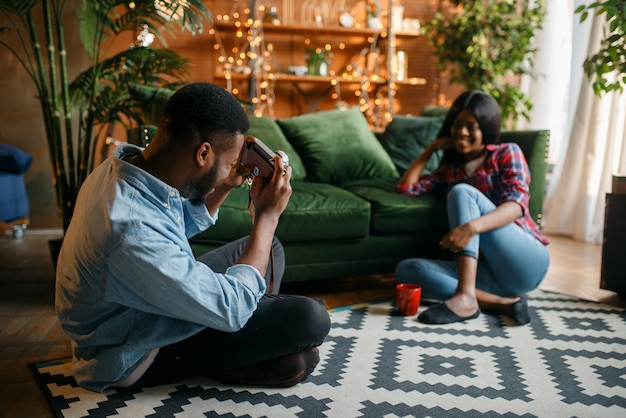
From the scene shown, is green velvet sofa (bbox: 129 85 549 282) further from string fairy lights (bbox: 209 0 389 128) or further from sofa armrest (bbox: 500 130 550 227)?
string fairy lights (bbox: 209 0 389 128)

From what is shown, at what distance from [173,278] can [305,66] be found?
4137 millimetres

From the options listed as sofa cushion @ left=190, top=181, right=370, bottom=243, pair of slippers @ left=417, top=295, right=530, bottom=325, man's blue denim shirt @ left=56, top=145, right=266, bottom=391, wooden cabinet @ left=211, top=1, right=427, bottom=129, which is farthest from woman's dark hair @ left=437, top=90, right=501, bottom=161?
wooden cabinet @ left=211, top=1, right=427, bottom=129

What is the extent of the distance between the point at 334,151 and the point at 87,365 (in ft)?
6.27

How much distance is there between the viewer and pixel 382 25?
517 centimetres

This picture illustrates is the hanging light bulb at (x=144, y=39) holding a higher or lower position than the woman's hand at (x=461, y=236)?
higher

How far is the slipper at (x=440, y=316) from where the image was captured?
7.30 ft

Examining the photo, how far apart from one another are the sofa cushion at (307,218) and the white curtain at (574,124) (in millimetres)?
2087

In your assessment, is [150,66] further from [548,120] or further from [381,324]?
[548,120]

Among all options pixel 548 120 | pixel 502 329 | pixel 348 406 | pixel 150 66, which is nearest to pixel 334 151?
pixel 150 66

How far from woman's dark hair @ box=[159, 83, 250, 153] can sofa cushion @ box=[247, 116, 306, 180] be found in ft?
5.39

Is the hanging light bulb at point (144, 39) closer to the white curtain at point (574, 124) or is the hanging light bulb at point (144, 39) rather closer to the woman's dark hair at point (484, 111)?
the woman's dark hair at point (484, 111)

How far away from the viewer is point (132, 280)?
50.8 inches

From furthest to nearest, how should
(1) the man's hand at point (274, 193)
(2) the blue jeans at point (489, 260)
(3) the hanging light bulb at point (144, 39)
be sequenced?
(3) the hanging light bulb at point (144, 39) < (2) the blue jeans at point (489, 260) < (1) the man's hand at point (274, 193)

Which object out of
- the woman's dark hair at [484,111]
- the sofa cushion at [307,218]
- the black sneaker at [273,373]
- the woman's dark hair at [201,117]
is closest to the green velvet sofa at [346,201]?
the sofa cushion at [307,218]
